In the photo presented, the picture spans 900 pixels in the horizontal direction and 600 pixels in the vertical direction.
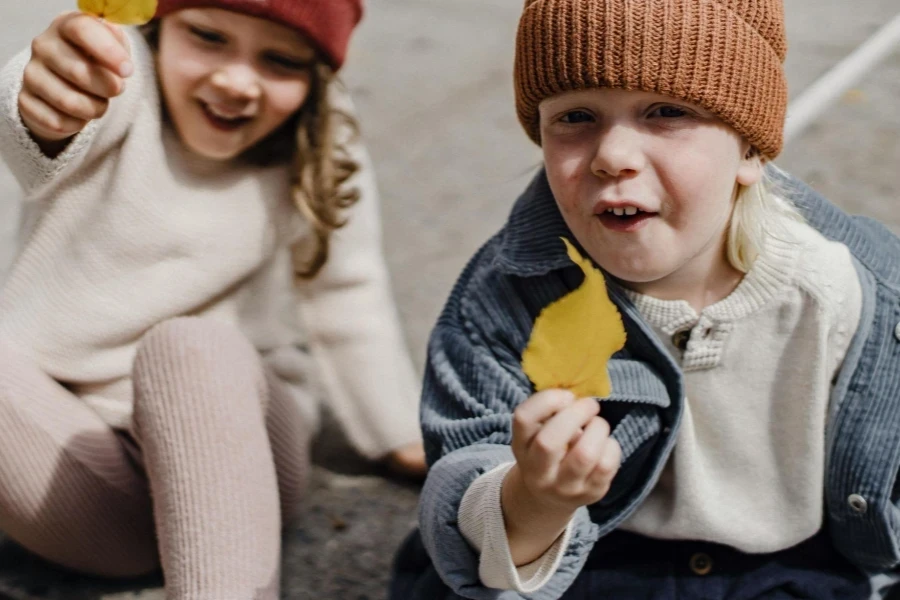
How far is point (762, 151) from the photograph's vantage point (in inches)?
57.8

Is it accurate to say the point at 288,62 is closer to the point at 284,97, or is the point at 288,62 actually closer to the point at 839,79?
the point at 284,97

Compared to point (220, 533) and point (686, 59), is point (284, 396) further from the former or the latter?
point (686, 59)

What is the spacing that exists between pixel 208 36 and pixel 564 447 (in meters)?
1.01

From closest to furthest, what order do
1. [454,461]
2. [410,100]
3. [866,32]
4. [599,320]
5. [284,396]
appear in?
1. [599,320]
2. [454,461]
3. [284,396]
4. [410,100]
5. [866,32]

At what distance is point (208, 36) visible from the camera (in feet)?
6.03

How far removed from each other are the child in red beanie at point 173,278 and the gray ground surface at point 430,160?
0.11 metres

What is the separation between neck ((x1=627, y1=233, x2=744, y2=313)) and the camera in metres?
1.52

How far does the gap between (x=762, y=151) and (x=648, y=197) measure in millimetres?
210

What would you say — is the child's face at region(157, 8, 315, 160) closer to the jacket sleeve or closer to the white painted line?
the jacket sleeve

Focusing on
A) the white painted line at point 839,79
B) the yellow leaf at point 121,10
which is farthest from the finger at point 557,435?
the white painted line at point 839,79

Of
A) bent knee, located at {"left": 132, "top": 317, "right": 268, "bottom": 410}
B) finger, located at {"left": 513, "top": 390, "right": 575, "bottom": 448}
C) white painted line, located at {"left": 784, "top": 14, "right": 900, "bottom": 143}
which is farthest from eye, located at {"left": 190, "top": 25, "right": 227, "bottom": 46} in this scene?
white painted line, located at {"left": 784, "top": 14, "right": 900, "bottom": 143}

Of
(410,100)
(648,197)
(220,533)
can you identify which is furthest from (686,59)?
(410,100)

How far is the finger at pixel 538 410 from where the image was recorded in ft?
3.93

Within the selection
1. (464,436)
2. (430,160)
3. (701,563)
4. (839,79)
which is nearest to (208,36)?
(464,436)
